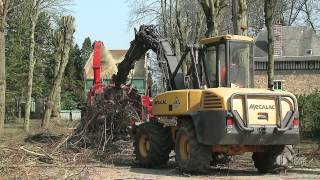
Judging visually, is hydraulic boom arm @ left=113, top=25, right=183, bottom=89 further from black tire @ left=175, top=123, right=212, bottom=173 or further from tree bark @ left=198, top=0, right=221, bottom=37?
tree bark @ left=198, top=0, right=221, bottom=37

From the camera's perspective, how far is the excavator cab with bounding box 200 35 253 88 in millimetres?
14656

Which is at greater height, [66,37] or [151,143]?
[66,37]

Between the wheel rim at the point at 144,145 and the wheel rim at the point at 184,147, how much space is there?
5.58 feet

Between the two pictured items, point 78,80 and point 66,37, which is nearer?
point 66,37

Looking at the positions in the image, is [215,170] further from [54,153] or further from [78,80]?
[78,80]

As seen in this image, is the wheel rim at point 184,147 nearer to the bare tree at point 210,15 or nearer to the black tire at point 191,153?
the black tire at point 191,153

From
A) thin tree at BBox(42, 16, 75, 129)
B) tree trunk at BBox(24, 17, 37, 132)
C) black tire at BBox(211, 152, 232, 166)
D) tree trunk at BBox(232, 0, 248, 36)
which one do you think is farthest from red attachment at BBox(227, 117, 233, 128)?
tree trunk at BBox(24, 17, 37, 132)

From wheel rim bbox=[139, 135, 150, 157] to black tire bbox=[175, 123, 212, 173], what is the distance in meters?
1.71

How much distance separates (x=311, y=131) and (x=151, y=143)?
1301cm

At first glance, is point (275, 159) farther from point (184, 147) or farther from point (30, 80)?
point (30, 80)

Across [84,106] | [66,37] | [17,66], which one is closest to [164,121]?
[84,106]

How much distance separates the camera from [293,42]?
5819cm

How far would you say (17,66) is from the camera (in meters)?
48.3

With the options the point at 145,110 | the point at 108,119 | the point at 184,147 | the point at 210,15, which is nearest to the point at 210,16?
the point at 210,15
